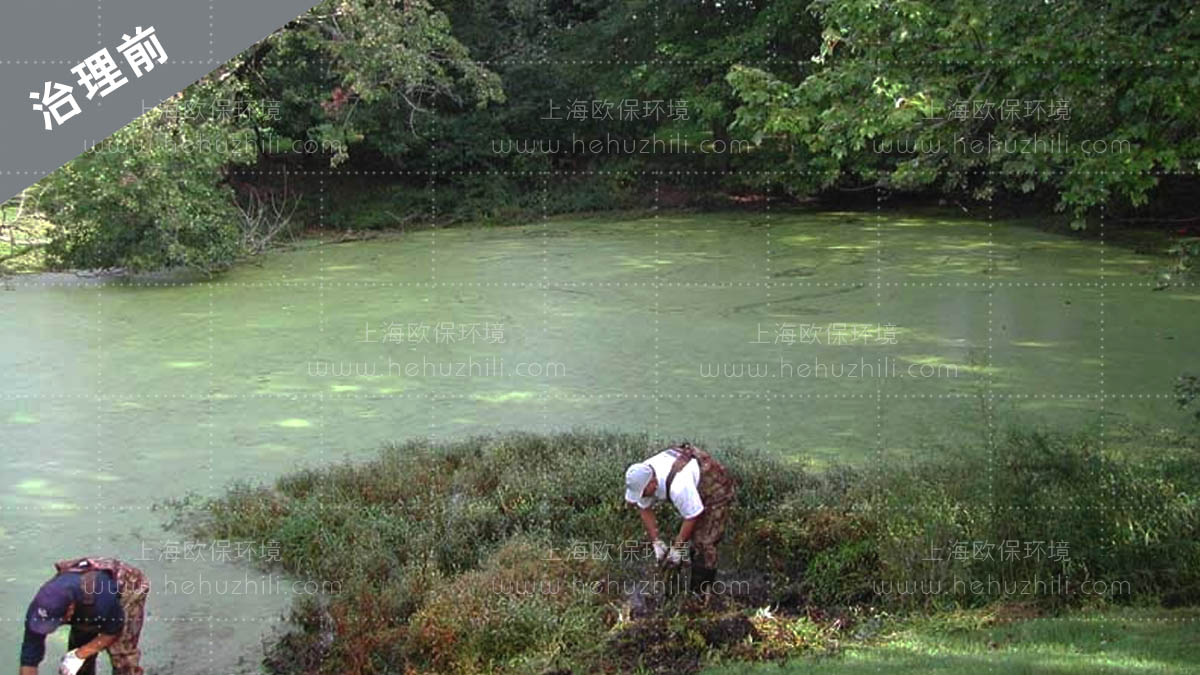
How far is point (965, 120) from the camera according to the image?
5.32 metres

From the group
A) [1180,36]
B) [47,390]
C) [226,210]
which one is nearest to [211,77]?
[226,210]

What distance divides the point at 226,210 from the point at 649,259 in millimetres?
4123

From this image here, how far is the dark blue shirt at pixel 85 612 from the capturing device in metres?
3.62

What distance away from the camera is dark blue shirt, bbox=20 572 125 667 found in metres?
3.62

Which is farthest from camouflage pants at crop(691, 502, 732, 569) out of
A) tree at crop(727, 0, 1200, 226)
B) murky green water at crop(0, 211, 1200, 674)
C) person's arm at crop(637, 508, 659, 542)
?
tree at crop(727, 0, 1200, 226)

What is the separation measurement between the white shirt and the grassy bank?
12.8 inches

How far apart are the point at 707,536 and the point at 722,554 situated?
15.2 inches

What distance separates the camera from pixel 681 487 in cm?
443

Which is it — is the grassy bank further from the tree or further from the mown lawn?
the tree

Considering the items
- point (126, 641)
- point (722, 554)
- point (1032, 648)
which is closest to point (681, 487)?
point (722, 554)

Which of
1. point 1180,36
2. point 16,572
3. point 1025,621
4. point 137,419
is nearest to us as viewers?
point 1025,621

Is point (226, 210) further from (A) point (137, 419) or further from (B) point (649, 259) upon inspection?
(A) point (137, 419)

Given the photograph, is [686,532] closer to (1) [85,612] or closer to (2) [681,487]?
(2) [681,487]

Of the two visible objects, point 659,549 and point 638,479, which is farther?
point 659,549
